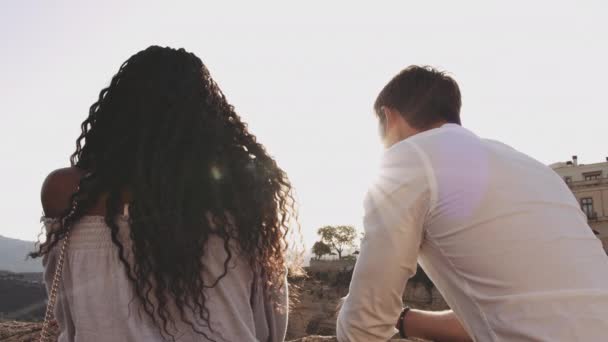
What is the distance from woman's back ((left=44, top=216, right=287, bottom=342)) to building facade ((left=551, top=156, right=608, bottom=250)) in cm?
4114

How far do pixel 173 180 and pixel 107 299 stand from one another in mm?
495

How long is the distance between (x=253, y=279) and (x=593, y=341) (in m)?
1.30

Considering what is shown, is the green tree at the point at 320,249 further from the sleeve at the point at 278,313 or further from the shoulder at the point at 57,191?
the shoulder at the point at 57,191

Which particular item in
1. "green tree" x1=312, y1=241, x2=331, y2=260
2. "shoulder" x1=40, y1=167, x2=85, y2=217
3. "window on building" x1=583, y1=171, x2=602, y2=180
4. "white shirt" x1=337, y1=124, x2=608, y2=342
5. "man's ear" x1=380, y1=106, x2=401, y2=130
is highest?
"window on building" x1=583, y1=171, x2=602, y2=180

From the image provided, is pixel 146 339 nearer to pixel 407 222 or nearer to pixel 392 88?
pixel 407 222

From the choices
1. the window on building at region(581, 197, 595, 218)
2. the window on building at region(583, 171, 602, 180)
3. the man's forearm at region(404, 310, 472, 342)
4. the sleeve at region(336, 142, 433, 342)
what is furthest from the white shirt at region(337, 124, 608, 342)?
the window on building at region(583, 171, 602, 180)

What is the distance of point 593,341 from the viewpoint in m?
1.51

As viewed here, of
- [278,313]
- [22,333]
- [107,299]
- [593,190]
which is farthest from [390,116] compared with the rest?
[593,190]

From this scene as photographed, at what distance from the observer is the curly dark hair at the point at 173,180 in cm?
196

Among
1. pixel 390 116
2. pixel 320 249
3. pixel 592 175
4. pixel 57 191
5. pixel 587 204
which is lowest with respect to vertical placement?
pixel 320 249

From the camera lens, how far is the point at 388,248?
68.2 inches

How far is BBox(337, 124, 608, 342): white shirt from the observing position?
1.57m

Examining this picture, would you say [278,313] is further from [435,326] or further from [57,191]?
[57,191]

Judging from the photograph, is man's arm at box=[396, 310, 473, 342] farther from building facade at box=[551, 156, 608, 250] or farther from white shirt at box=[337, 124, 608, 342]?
building facade at box=[551, 156, 608, 250]
